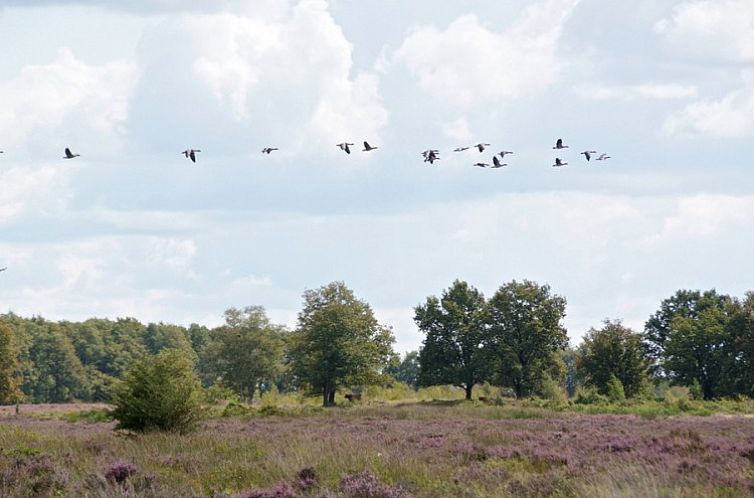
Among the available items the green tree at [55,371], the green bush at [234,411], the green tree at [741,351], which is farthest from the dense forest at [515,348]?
the green tree at [55,371]

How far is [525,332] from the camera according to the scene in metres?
85.7

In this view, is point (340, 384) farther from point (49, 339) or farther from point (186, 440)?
point (49, 339)

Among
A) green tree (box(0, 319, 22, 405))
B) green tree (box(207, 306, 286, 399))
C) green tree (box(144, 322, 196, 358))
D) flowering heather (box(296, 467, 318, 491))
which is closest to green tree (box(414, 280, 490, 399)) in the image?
green tree (box(207, 306, 286, 399))

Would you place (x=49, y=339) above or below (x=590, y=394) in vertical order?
above

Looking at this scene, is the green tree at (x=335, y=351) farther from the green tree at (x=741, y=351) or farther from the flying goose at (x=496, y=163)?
the flying goose at (x=496, y=163)

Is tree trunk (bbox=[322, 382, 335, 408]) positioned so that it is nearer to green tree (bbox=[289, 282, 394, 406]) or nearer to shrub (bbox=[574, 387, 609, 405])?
green tree (bbox=[289, 282, 394, 406])

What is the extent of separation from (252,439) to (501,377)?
6216 cm

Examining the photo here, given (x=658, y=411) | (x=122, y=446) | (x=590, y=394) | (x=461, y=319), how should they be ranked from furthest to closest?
(x=461, y=319)
(x=590, y=394)
(x=658, y=411)
(x=122, y=446)

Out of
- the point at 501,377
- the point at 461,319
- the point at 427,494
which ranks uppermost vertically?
the point at 461,319

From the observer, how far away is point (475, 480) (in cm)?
1675

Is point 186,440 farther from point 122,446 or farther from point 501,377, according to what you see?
point 501,377

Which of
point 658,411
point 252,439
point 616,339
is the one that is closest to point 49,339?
point 616,339

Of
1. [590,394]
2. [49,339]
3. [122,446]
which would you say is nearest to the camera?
[122,446]

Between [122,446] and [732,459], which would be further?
[122,446]
